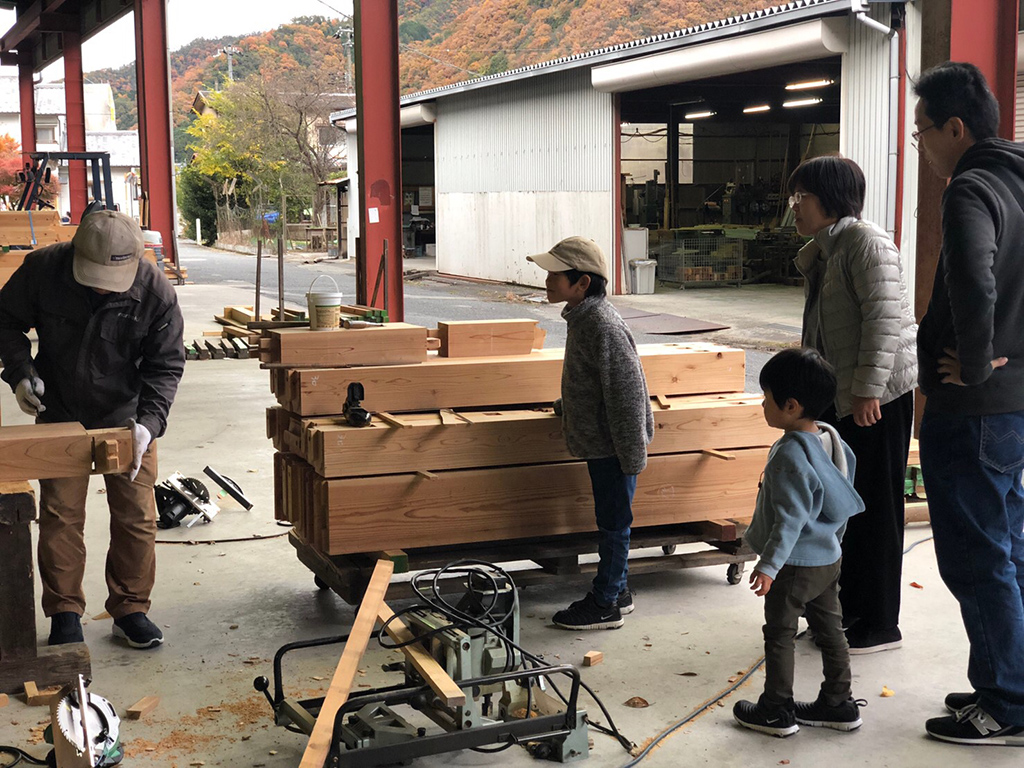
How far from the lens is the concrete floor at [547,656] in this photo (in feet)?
12.4

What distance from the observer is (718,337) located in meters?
16.2

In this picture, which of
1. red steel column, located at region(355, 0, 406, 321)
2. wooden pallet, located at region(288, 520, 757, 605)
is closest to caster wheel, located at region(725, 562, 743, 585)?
wooden pallet, located at region(288, 520, 757, 605)

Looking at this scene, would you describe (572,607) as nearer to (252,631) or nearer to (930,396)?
(252,631)

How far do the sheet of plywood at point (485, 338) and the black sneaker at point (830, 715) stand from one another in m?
2.33

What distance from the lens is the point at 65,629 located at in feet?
15.3

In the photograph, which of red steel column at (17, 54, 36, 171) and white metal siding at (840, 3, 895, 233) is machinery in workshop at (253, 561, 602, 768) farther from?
red steel column at (17, 54, 36, 171)

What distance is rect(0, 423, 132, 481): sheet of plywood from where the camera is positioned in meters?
3.81

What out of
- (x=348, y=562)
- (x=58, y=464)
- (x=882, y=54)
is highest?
(x=882, y=54)

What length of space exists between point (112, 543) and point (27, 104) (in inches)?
1301

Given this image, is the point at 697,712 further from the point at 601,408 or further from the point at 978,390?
the point at 978,390

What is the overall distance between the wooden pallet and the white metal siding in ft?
37.0

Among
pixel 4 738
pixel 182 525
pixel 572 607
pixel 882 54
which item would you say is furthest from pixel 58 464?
pixel 882 54

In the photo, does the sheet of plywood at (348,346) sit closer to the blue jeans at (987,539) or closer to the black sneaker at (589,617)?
the black sneaker at (589,617)

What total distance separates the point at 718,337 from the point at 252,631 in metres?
12.1
